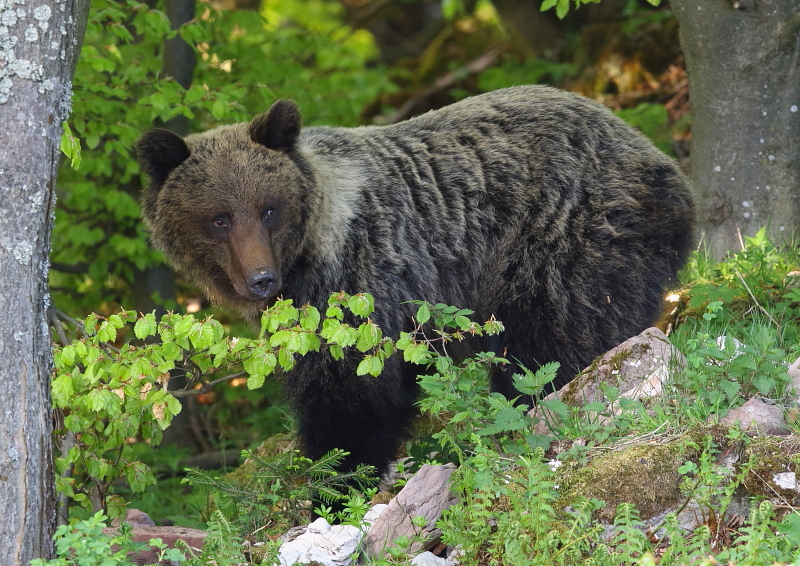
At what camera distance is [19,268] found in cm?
364

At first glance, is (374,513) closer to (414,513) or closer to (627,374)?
(414,513)

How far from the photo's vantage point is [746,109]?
21.4 ft

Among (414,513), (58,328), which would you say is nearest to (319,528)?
(414,513)

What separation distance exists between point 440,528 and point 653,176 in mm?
2851

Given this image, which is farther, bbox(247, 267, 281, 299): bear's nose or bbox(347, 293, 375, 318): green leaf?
bbox(247, 267, 281, 299): bear's nose

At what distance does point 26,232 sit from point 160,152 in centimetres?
165

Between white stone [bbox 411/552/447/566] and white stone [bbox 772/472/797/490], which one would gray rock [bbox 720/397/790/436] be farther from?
white stone [bbox 411/552/447/566]

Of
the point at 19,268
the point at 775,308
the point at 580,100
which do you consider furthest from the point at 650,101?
the point at 19,268

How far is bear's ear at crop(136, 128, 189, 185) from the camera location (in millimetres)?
5074

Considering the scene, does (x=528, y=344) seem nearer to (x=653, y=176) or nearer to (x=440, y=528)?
(x=653, y=176)

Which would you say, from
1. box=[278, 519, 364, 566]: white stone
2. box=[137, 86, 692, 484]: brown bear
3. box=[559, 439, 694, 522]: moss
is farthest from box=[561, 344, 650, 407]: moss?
box=[278, 519, 364, 566]: white stone

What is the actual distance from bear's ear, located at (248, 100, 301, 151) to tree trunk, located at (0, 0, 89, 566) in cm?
159

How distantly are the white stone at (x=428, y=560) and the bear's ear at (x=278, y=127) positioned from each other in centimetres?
264

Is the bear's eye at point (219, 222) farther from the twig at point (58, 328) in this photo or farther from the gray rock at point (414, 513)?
the gray rock at point (414, 513)
